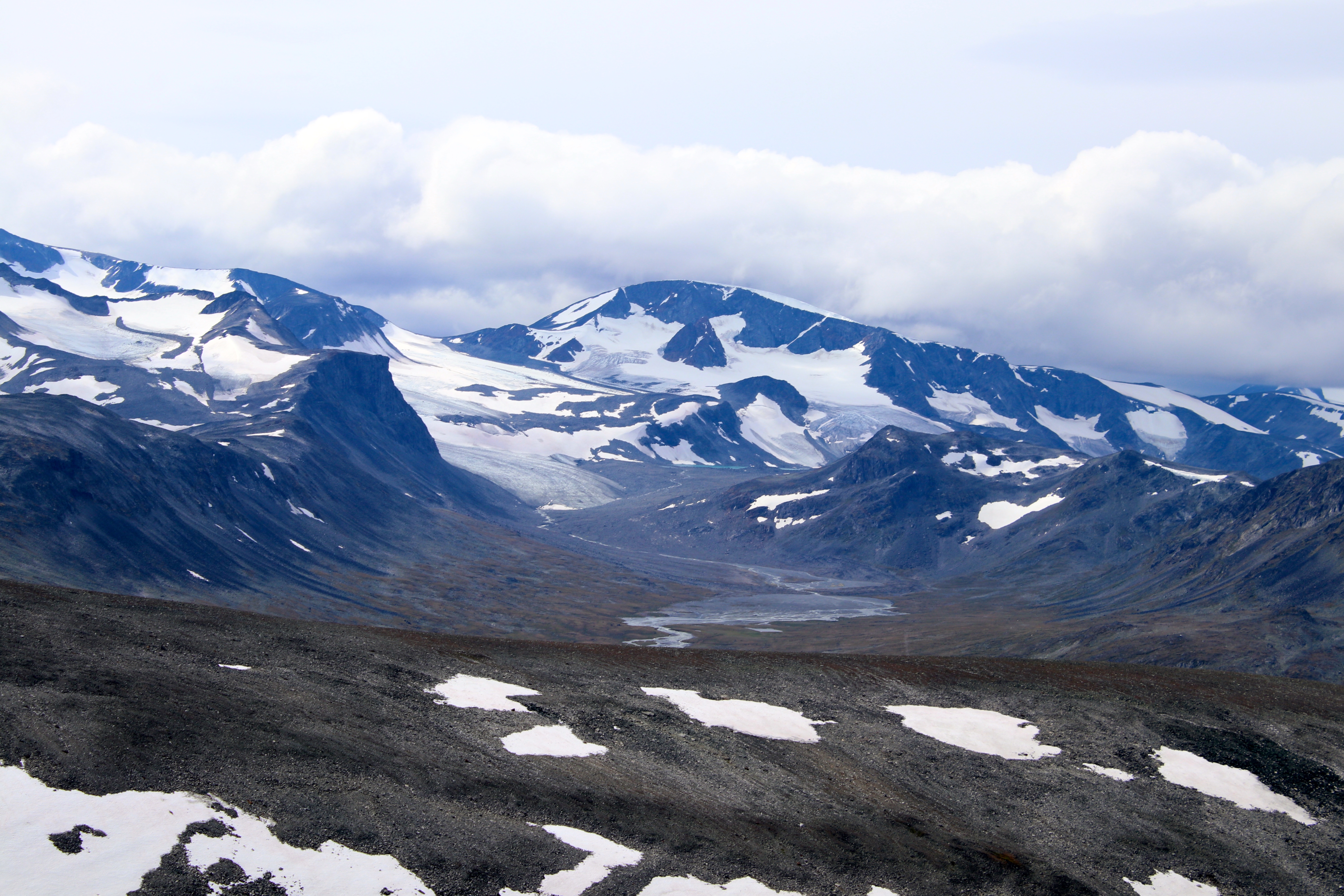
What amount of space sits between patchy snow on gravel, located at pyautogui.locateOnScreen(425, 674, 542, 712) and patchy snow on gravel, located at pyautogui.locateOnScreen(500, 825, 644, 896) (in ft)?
35.6

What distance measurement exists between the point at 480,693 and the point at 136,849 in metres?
18.4

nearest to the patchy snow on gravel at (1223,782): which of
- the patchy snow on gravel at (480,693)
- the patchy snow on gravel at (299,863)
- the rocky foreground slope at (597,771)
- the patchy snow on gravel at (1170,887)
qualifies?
the rocky foreground slope at (597,771)

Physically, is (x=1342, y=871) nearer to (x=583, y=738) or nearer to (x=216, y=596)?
(x=583, y=738)

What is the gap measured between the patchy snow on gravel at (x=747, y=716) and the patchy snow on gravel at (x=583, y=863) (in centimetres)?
1313

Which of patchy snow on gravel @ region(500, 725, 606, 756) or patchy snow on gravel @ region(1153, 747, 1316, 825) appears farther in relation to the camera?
patchy snow on gravel @ region(1153, 747, 1316, 825)

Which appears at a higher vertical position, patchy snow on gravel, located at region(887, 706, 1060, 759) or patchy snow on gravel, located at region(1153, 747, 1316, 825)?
patchy snow on gravel, located at region(887, 706, 1060, 759)

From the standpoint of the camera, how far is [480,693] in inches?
1703

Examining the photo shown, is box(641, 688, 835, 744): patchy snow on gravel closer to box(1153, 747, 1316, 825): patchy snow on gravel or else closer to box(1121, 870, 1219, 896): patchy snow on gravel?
box(1121, 870, 1219, 896): patchy snow on gravel

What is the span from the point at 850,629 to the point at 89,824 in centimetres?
16662

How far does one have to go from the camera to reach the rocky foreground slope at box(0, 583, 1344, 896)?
2759 cm

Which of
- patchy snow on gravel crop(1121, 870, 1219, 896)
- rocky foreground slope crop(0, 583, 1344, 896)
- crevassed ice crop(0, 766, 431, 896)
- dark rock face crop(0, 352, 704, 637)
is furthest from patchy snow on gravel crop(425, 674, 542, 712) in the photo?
dark rock face crop(0, 352, 704, 637)

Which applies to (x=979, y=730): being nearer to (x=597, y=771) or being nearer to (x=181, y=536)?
(x=597, y=771)

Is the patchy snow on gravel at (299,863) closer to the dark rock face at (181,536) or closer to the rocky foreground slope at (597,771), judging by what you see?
the rocky foreground slope at (597,771)

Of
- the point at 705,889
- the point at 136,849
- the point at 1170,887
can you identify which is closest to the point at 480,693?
the point at 705,889
